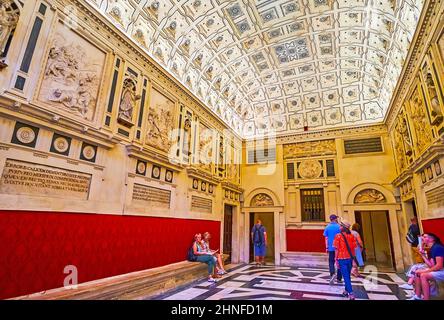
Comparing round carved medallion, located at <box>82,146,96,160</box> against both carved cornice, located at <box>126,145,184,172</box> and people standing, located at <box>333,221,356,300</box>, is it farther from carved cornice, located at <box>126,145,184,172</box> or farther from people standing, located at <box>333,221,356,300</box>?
people standing, located at <box>333,221,356,300</box>

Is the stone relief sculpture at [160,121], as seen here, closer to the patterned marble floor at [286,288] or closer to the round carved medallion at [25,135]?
the round carved medallion at [25,135]

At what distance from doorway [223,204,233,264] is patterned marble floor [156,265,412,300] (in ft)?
9.22

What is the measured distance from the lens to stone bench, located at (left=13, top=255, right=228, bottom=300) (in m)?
3.66

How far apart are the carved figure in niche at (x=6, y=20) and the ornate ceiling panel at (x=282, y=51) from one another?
192 centimetres

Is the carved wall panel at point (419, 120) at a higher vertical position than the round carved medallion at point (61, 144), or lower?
higher

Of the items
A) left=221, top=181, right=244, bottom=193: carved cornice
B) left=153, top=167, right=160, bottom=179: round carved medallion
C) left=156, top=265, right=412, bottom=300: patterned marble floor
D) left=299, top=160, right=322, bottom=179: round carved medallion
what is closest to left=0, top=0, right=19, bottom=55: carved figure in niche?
left=153, top=167, right=160, bottom=179: round carved medallion

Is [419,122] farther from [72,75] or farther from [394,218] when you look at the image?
[72,75]

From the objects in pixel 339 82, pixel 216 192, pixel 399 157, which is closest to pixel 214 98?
pixel 216 192

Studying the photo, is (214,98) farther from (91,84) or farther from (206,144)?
(91,84)

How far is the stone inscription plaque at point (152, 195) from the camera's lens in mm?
5852

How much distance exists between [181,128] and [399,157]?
817cm

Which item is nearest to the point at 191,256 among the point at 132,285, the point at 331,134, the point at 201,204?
the point at 201,204

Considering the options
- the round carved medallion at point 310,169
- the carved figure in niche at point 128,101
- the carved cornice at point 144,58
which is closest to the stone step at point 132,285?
the carved figure in niche at point 128,101

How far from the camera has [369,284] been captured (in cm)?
656
